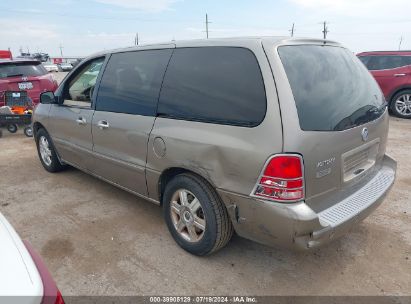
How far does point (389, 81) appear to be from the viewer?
8.81 m

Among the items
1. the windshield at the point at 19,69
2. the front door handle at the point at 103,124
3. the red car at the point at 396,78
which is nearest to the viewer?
the front door handle at the point at 103,124

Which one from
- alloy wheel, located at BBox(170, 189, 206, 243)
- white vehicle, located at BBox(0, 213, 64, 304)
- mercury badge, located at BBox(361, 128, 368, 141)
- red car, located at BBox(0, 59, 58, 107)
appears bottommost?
alloy wheel, located at BBox(170, 189, 206, 243)

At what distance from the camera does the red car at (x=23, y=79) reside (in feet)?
26.0

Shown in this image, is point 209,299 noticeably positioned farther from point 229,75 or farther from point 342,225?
point 229,75

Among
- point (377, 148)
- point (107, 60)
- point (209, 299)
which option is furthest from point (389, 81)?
point (209, 299)

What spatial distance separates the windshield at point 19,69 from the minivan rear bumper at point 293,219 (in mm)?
7651

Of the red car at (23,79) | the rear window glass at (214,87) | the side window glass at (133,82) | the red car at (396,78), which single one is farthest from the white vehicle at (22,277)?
the red car at (396,78)

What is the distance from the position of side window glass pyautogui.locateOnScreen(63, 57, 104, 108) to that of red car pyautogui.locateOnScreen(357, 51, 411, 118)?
25.3ft

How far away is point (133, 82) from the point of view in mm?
3207

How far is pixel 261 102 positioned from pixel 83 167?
266 cm

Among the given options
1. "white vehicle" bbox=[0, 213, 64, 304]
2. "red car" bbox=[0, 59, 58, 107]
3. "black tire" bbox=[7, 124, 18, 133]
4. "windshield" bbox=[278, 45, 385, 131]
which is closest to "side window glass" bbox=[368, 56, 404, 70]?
"windshield" bbox=[278, 45, 385, 131]

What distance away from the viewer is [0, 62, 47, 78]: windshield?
8.03 meters

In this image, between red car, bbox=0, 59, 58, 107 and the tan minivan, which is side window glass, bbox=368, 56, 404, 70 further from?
red car, bbox=0, 59, 58, 107

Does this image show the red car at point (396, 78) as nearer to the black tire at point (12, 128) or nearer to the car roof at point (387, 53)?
the car roof at point (387, 53)
